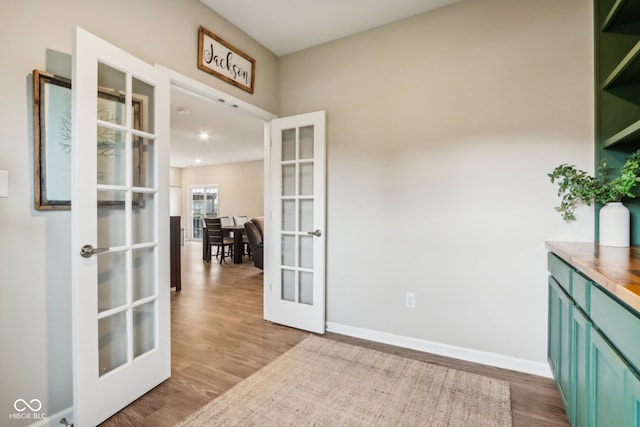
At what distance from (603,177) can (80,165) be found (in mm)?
2946

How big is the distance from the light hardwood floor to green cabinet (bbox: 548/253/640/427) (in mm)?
277

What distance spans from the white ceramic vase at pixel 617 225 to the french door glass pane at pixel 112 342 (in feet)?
9.33

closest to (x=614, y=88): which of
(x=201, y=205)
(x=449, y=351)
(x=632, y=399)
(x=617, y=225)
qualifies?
(x=617, y=225)

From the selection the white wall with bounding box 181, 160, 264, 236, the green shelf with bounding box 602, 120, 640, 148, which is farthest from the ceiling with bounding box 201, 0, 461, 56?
the white wall with bounding box 181, 160, 264, 236

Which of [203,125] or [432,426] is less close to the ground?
[203,125]

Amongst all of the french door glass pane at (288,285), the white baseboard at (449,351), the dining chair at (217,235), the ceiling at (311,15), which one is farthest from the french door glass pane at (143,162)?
the dining chair at (217,235)

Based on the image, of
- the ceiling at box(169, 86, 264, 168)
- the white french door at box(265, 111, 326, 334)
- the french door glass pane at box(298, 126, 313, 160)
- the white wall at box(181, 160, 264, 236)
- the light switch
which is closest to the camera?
the light switch

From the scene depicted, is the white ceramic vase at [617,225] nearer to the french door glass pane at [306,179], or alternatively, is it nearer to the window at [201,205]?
the french door glass pane at [306,179]

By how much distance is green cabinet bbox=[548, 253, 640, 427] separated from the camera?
847 millimetres

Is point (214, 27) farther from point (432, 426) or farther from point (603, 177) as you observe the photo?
point (432, 426)

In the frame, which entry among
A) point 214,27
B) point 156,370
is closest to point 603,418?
point 156,370

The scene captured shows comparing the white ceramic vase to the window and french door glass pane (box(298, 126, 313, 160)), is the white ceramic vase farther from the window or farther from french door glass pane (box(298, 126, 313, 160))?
the window

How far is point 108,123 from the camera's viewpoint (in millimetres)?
1631

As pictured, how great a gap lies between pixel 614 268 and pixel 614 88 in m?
1.44
